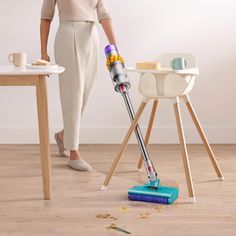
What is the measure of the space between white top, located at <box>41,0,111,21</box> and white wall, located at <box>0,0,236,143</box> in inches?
32.0

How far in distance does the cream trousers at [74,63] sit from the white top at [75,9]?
0.04 m

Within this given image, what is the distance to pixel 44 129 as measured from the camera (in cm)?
271

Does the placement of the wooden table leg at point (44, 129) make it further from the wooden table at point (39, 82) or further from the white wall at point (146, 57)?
the white wall at point (146, 57)

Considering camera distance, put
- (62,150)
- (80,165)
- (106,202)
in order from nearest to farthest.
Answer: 1. (106,202)
2. (80,165)
3. (62,150)

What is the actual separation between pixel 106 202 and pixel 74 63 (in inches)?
38.2

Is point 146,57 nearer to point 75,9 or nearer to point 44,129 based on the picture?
point 75,9

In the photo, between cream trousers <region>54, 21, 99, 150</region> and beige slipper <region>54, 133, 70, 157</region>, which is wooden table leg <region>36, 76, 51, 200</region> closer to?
cream trousers <region>54, 21, 99, 150</region>

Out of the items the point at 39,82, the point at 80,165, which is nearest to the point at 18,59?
the point at 39,82

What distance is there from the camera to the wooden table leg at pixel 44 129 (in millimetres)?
2645

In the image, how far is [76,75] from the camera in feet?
11.0

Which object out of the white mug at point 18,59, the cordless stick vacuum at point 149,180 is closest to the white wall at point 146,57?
the cordless stick vacuum at point 149,180

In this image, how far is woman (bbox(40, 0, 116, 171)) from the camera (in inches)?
130

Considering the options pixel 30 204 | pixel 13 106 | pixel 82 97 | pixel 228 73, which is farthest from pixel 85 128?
pixel 30 204

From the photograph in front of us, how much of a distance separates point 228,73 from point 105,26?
4.25 ft
